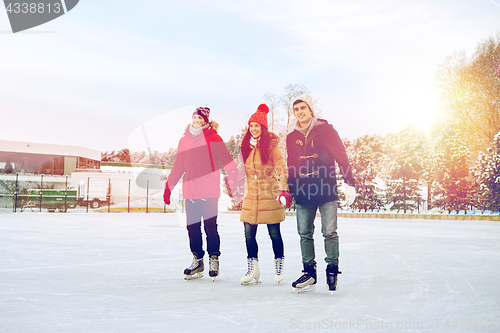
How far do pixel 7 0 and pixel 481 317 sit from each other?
7.62 m

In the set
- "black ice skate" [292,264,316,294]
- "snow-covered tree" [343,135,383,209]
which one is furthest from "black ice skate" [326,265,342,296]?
"snow-covered tree" [343,135,383,209]

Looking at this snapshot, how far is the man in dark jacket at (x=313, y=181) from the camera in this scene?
3.79 m

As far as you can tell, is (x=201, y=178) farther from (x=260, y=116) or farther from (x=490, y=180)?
(x=490, y=180)

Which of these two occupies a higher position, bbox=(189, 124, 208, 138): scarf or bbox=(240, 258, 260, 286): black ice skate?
bbox=(189, 124, 208, 138): scarf

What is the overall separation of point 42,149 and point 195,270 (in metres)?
37.1

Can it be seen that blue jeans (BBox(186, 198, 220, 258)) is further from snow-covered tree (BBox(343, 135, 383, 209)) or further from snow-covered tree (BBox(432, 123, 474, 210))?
snow-covered tree (BBox(432, 123, 474, 210))

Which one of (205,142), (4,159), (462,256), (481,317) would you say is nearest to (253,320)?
(481,317)

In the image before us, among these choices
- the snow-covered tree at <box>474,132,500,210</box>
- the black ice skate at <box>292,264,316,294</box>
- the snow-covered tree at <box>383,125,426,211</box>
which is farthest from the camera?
the snow-covered tree at <box>383,125,426,211</box>

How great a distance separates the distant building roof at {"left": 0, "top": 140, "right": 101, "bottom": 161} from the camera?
117 ft

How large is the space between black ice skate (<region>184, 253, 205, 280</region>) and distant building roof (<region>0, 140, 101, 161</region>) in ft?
119

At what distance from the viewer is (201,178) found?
4488 mm

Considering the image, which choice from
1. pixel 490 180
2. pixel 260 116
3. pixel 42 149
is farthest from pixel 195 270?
pixel 42 149

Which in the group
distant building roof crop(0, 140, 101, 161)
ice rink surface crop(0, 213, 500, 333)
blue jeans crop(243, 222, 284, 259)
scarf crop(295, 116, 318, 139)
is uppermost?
distant building roof crop(0, 140, 101, 161)

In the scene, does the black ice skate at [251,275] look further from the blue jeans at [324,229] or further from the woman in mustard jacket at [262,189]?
the blue jeans at [324,229]
